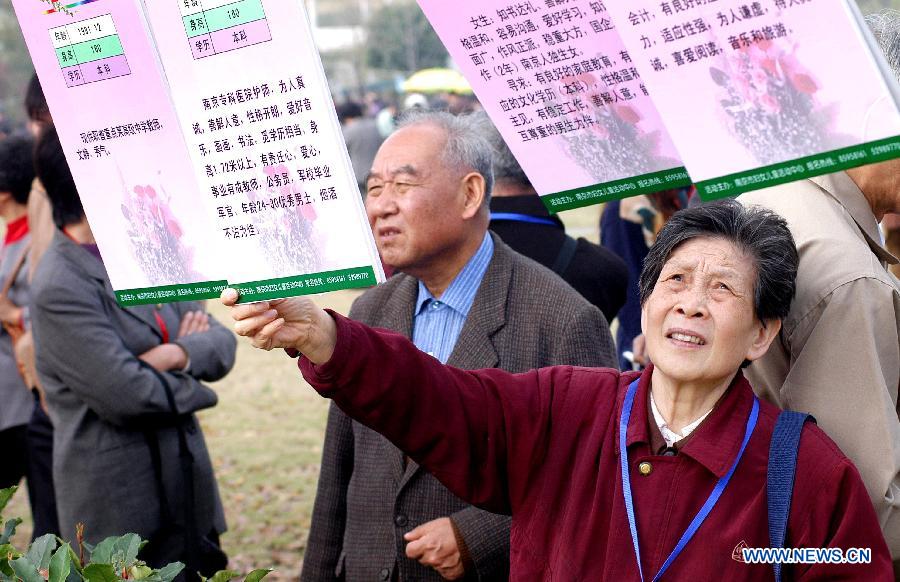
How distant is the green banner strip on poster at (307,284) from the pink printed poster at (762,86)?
0.61 meters

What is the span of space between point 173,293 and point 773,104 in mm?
1298

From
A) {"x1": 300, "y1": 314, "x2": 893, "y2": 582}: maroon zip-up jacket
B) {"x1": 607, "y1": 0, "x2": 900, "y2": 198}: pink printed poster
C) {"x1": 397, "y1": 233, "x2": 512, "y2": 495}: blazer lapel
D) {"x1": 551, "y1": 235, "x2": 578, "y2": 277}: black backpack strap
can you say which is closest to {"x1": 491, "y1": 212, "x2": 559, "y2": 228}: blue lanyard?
{"x1": 551, "y1": 235, "x2": 578, "y2": 277}: black backpack strap

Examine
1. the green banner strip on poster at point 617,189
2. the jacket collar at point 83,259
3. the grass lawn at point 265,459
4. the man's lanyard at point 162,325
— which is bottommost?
the grass lawn at point 265,459

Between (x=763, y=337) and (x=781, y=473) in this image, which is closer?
(x=781, y=473)

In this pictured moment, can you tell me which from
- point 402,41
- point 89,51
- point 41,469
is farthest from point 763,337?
point 402,41

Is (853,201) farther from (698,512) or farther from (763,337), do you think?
(698,512)

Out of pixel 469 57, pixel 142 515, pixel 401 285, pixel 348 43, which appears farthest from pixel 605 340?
pixel 348 43

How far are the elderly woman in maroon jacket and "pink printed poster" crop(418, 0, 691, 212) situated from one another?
331 millimetres

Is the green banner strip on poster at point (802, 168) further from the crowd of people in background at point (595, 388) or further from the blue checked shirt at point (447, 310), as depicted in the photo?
the blue checked shirt at point (447, 310)

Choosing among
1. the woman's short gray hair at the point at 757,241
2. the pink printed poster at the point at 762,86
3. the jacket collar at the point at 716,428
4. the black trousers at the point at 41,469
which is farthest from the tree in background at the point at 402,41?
the pink printed poster at the point at 762,86

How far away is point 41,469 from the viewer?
502cm

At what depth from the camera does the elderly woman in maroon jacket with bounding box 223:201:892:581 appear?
2135 mm

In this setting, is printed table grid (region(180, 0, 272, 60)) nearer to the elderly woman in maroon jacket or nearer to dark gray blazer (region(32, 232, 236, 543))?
the elderly woman in maroon jacket

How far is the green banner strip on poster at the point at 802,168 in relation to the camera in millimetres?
1614
